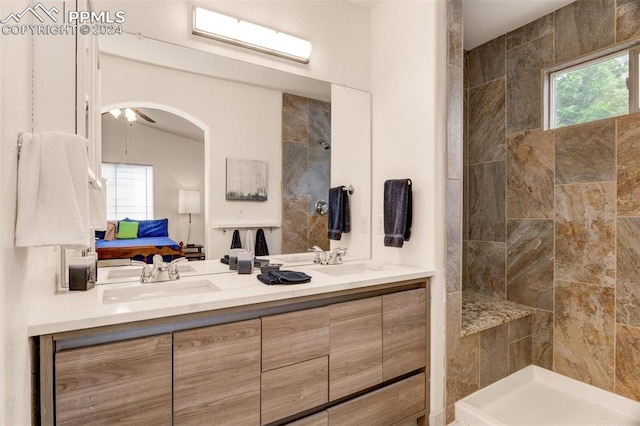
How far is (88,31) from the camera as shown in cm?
132

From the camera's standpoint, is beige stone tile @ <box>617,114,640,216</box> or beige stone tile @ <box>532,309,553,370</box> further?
beige stone tile @ <box>532,309,553,370</box>

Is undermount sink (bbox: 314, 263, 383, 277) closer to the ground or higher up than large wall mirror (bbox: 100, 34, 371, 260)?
closer to the ground

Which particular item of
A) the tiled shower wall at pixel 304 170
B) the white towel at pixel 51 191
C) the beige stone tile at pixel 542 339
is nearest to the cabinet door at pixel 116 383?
the white towel at pixel 51 191

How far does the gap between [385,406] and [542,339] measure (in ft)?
4.93

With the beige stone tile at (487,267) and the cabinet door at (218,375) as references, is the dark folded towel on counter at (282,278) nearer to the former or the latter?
the cabinet door at (218,375)

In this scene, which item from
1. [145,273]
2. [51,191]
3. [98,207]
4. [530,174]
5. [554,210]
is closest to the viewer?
[51,191]

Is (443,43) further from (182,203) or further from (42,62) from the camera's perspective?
(42,62)

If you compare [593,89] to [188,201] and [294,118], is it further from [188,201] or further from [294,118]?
[188,201]

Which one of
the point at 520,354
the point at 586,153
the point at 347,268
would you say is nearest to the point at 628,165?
the point at 586,153

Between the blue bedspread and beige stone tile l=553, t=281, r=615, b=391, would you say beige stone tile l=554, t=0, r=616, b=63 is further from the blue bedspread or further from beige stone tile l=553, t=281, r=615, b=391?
the blue bedspread

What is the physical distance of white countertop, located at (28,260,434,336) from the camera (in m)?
1.10

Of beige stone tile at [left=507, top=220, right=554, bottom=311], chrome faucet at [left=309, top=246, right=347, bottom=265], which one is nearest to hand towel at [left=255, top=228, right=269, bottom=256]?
chrome faucet at [left=309, top=246, right=347, bottom=265]

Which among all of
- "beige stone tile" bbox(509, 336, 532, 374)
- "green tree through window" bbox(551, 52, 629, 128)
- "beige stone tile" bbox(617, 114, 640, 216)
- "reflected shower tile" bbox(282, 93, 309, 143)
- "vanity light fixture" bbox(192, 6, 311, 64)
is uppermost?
"vanity light fixture" bbox(192, 6, 311, 64)

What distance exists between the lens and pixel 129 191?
1654 millimetres
